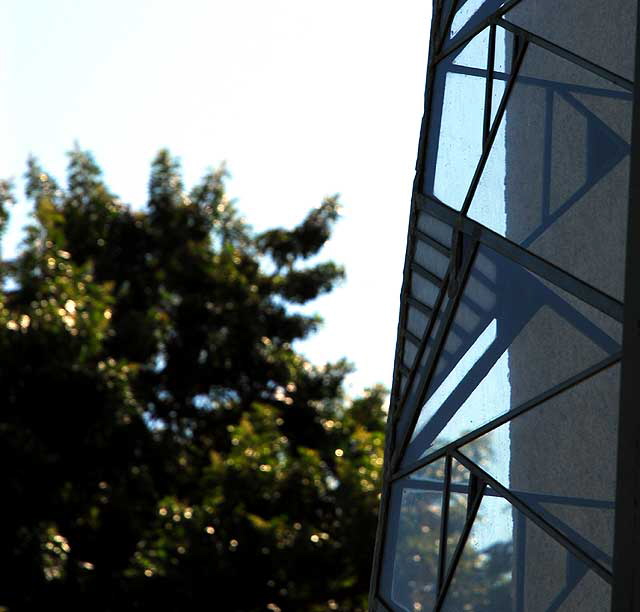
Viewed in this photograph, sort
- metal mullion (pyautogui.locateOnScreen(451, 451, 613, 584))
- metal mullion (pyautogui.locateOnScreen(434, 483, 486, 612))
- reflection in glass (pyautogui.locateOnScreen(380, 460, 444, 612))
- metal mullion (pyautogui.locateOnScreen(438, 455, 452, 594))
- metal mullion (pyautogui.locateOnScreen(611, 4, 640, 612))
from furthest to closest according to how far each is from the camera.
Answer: reflection in glass (pyautogui.locateOnScreen(380, 460, 444, 612)) → metal mullion (pyautogui.locateOnScreen(438, 455, 452, 594)) → metal mullion (pyautogui.locateOnScreen(434, 483, 486, 612)) → metal mullion (pyautogui.locateOnScreen(451, 451, 613, 584)) → metal mullion (pyautogui.locateOnScreen(611, 4, 640, 612))

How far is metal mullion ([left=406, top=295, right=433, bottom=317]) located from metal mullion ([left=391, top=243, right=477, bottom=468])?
14 centimetres

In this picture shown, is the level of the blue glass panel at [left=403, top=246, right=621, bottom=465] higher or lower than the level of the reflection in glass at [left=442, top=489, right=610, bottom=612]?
higher

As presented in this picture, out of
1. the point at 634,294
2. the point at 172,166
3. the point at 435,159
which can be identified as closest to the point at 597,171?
the point at 634,294

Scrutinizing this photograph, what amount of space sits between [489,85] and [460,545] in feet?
6.79

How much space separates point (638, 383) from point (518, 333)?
1.18 metres

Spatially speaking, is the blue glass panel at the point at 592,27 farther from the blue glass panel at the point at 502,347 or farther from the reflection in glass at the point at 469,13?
the blue glass panel at the point at 502,347

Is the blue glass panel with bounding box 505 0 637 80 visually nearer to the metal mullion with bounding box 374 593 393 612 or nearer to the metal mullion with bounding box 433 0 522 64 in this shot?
the metal mullion with bounding box 433 0 522 64

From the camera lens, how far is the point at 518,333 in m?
3.96

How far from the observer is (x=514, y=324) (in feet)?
13.1

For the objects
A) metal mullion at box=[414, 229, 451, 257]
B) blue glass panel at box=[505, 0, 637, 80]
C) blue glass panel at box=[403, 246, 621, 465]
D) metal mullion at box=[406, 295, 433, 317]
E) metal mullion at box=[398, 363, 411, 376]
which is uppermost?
blue glass panel at box=[505, 0, 637, 80]

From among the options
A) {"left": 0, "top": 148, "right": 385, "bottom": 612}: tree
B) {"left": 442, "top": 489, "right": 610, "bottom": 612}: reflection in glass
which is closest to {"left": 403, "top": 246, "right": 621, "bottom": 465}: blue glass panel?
{"left": 442, "top": 489, "right": 610, "bottom": 612}: reflection in glass

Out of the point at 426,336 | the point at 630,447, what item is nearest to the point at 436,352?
the point at 426,336

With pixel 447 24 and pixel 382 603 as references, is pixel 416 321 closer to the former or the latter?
pixel 382 603

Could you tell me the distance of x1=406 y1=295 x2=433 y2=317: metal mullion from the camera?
4.83m
